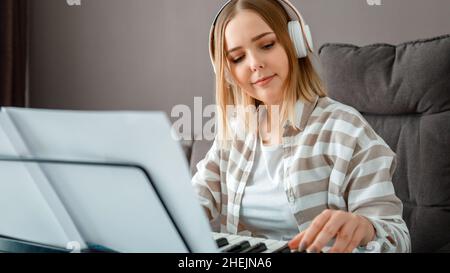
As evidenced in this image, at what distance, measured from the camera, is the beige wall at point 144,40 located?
47.9 inches

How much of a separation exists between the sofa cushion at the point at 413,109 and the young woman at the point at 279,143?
0.18 m

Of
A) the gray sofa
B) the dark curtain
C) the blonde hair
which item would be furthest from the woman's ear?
the dark curtain

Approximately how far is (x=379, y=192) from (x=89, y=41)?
1.07 meters

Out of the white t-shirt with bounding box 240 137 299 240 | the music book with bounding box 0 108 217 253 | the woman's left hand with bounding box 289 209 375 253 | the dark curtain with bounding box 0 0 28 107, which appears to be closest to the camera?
the music book with bounding box 0 108 217 253

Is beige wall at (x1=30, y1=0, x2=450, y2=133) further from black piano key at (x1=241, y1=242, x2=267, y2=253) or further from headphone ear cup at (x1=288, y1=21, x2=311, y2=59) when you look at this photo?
black piano key at (x1=241, y1=242, x2=267, y2=253)

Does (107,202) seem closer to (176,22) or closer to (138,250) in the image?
(138,250)

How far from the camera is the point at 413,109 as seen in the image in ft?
3.25

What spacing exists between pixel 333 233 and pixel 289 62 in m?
0.42

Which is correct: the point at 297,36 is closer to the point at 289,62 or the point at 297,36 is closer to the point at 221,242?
the point at 289,62

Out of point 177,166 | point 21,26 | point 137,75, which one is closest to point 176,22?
point 137,75

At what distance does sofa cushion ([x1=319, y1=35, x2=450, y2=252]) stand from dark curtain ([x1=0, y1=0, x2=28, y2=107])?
1.06m

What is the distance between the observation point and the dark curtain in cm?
165

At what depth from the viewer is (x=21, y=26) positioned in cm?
168

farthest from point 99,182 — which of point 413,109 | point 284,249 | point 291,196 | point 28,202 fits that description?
point 413,109
